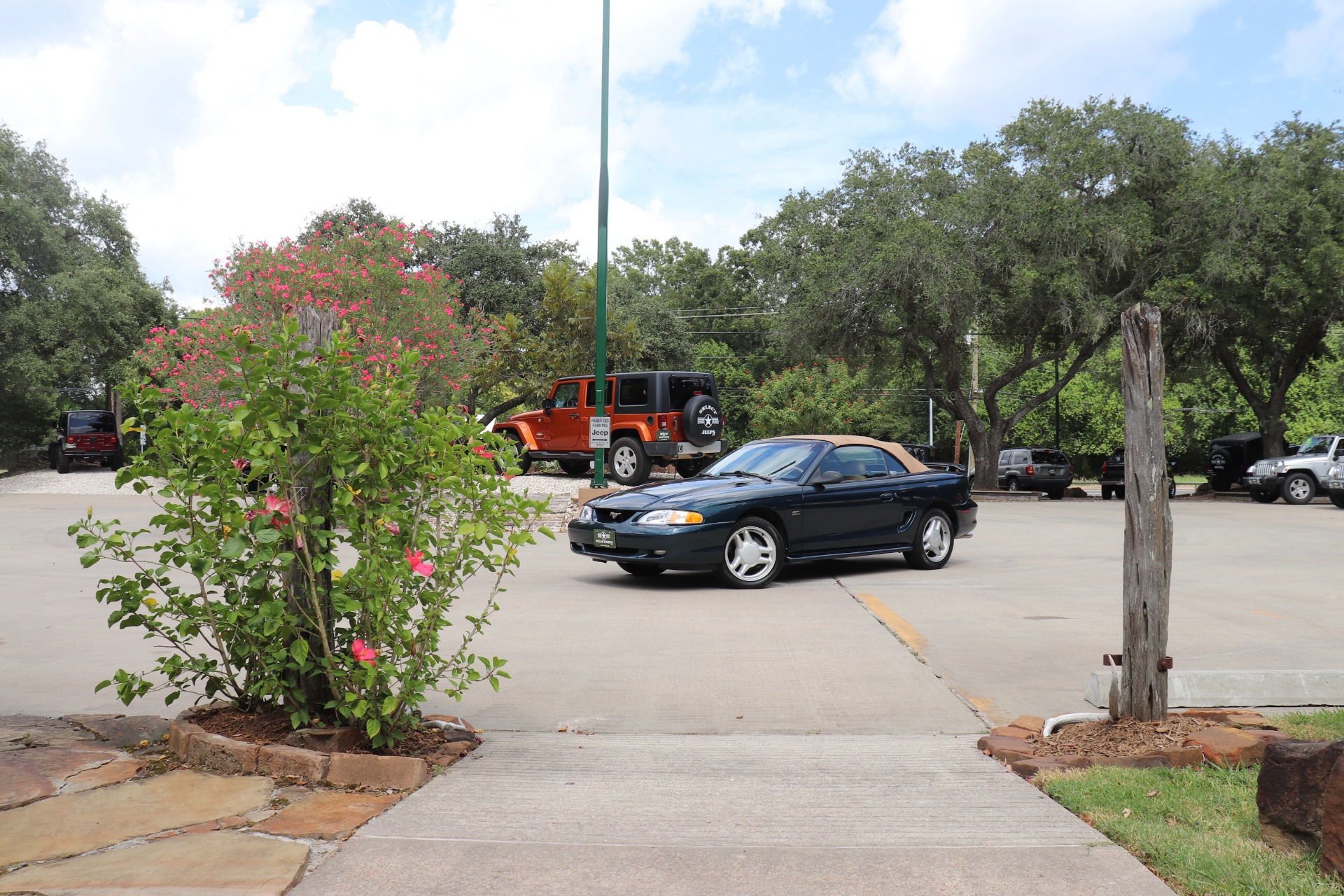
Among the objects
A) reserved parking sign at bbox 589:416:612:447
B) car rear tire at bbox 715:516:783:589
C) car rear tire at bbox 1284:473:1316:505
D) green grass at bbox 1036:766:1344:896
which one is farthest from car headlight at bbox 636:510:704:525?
car rear tire at bbox 1284:473:1316:505

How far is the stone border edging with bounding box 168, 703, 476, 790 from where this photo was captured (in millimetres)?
4172

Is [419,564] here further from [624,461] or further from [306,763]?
[624,461]

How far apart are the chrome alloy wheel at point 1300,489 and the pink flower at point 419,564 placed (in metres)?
29.1

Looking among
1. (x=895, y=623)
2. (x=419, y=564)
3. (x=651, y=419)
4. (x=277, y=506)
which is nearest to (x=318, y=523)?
(x=277, y=506)

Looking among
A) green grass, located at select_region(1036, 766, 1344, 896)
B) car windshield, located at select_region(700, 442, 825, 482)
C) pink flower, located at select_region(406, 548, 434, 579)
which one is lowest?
green grass, located at select_region(1036, 766, 1344, 896)

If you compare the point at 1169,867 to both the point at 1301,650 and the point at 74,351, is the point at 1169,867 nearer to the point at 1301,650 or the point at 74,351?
the point at 1301,650

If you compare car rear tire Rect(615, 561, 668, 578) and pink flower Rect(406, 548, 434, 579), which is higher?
pink flower Rect(406, 548, 434, 579)

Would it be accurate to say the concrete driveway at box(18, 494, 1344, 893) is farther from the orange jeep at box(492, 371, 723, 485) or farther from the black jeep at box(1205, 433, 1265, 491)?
the black jeep at box(1205, 433, 1265, 491)

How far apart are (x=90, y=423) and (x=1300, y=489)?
34.5 meters

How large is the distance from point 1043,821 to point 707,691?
249 cm

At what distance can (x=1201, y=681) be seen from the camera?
5.51 m

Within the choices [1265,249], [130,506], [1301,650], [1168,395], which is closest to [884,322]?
[1265,249]

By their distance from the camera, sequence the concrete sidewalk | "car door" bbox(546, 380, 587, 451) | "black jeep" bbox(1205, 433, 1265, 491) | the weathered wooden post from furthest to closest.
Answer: "black jeep" bbox(1205, 433, 1265, 491) → "car door" bbox(546, 380, 587, 451) → the weathered wooden post → the concrete sidewalk

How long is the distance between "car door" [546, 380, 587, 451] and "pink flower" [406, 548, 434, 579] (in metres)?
18.9
